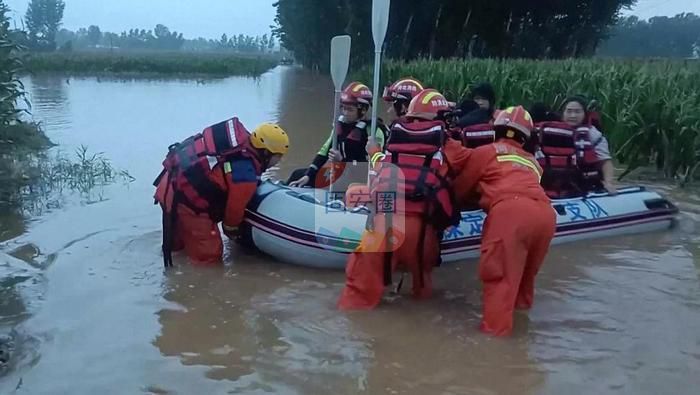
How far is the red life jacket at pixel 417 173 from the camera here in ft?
16.4

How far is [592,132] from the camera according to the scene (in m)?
7.05

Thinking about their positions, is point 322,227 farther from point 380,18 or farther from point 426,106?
point 380,18

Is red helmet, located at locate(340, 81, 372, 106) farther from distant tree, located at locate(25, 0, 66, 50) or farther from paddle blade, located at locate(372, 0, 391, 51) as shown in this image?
distant tree, located at locate(25, 0, 66, 50)

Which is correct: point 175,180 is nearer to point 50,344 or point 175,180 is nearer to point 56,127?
point 50,344

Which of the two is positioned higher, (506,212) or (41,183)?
(506,212)

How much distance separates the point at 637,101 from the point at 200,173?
6.01 meters

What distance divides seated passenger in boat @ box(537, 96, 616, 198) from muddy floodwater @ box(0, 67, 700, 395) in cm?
59

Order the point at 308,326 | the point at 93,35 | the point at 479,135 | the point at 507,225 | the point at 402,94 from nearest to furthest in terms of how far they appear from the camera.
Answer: the point at 507,225 < the point at 308,326 < the point at 479,135 < the point at 402,94 < the point at 93,35

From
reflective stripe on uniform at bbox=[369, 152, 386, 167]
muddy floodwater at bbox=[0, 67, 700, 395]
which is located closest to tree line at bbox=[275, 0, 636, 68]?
muddy floodwater at bbox=[0, 67, 700, 395]

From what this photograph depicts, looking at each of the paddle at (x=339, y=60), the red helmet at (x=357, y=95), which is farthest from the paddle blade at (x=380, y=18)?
the red helmet at (x=357, y=95)

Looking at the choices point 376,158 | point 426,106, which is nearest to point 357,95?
point 376,158

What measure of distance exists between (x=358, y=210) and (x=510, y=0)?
1135 inches

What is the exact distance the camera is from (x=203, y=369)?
4.26m

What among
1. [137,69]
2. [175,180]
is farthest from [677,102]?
[137,69]
